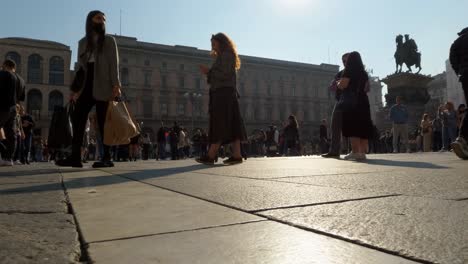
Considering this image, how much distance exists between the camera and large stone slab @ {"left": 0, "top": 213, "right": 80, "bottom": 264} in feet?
2.46

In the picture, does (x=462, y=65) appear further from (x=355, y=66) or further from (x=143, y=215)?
(x=143, y=215)

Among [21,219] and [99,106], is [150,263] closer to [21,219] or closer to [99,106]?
[21,219]

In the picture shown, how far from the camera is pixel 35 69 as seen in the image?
41.6 metres

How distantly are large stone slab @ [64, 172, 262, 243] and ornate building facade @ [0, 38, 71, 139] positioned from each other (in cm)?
4328

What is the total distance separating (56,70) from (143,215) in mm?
46154

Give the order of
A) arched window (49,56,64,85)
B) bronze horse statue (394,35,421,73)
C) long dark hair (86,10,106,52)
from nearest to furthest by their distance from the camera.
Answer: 1. long dark hair (86,10,106,52)
2. bronze horse statue (394,35,421,73)
3. arched window (49,56,64,85)

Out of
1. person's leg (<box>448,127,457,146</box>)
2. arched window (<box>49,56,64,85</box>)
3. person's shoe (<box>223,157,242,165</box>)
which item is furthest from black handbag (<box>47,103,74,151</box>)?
arched window (<box>49,56,64,85</box>)

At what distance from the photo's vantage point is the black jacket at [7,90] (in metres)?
5.33

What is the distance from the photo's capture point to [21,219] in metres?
1.15

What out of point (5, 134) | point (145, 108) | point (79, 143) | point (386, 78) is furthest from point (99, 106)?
point (145, 108)

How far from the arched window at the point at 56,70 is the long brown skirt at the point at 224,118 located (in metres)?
42.9

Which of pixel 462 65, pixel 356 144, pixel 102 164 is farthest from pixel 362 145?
pixel 102 164

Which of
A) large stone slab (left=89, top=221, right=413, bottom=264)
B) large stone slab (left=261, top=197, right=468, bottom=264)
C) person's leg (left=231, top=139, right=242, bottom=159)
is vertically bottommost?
large stone slab (left=89, top=221, right=413, bottom=264)

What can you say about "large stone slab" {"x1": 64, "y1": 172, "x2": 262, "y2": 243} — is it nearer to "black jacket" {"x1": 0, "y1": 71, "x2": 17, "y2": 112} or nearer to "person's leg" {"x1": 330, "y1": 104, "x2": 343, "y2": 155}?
"person's leg" {"x1": 330, "y1": 104, "x2": 343, "y2": 155}
